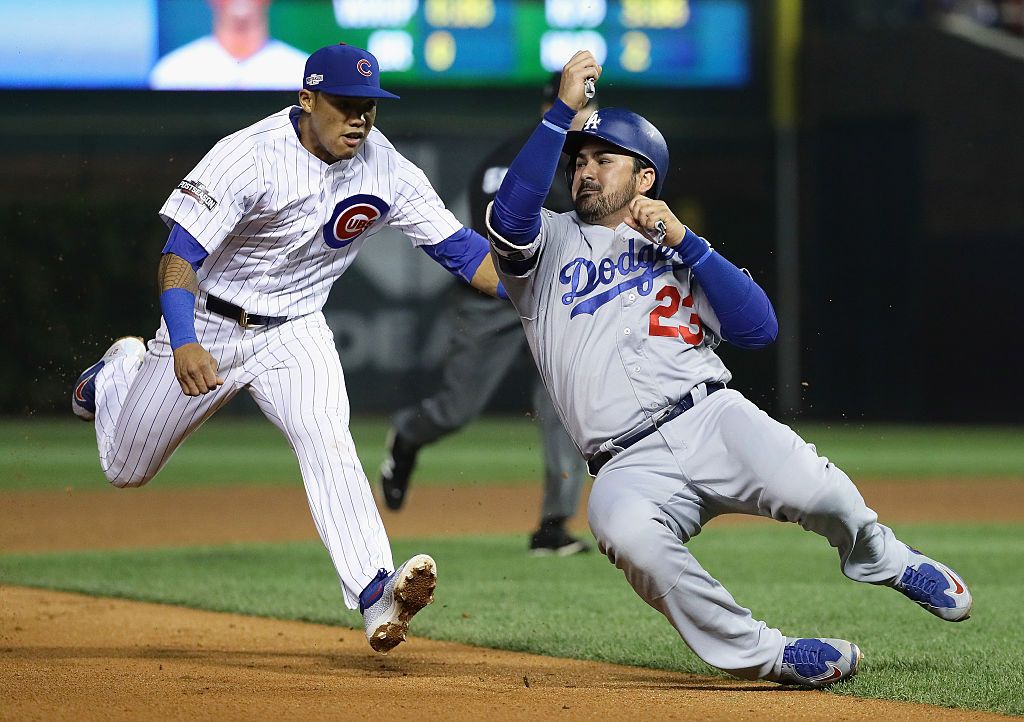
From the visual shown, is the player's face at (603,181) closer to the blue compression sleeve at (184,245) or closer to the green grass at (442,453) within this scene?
the blue compression sleeve at (184,245)

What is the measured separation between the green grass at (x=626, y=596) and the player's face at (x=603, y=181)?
4.55ft

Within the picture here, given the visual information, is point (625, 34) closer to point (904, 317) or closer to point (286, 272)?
point (904, 317)

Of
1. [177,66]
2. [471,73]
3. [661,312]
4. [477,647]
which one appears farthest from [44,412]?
[661,312]

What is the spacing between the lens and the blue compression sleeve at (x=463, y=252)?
16.0ft

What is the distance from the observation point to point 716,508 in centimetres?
402

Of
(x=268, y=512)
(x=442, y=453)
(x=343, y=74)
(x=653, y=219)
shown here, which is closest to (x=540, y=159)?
(x=653, y=219)

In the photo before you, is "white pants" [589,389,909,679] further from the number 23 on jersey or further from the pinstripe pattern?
the pinstripe pattern

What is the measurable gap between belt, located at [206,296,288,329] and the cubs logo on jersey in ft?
1.02

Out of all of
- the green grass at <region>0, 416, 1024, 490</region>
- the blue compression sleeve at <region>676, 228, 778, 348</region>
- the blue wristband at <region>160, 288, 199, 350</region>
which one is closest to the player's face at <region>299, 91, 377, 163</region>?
the blue wristband at <region>160, 288, 199, 350</region>

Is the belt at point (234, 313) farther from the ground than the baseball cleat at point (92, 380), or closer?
farther from the ground

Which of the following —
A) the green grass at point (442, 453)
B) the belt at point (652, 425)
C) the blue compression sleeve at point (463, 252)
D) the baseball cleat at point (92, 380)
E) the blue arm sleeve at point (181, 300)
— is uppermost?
the blue arm sleeve at point (181, 300)

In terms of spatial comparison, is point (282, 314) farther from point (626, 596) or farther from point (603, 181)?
point (626, 596)

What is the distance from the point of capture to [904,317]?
1880cm

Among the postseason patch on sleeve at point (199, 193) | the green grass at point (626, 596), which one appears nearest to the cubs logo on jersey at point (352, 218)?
the postseason patch on sleeve at point (199, 193)
